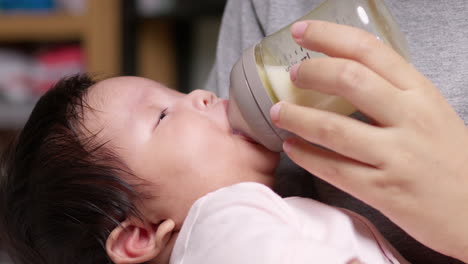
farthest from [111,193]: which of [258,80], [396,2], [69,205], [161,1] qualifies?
[161,1]

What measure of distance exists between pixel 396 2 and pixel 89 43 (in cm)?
168

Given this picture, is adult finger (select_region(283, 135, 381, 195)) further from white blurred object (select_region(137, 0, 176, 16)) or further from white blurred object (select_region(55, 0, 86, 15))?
white blurred object (select_region(55, 0, 86, 15))

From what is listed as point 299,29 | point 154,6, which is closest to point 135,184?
point 299,29

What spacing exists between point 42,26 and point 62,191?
167 cm

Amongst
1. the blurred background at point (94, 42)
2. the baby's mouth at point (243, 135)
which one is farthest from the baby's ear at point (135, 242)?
the blurred background at point (94, 42)

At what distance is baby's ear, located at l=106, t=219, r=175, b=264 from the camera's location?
804mm

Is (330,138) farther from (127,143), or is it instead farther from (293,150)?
(127,143)

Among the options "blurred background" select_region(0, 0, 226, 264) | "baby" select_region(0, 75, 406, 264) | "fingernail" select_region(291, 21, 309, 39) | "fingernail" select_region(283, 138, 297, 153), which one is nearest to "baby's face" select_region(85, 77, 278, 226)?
"baby" select_region(0, 75, 406, 264)

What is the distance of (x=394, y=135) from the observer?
574mm

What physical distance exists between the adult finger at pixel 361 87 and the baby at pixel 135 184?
0.20 m

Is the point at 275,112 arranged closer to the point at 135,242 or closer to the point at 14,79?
the point at 135,242

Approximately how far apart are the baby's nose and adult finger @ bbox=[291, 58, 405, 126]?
30 centimetres

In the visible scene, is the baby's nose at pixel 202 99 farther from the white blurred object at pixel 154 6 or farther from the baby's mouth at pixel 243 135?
the white blurred object at pixel 154 6

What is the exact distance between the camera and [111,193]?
2.63 ft
